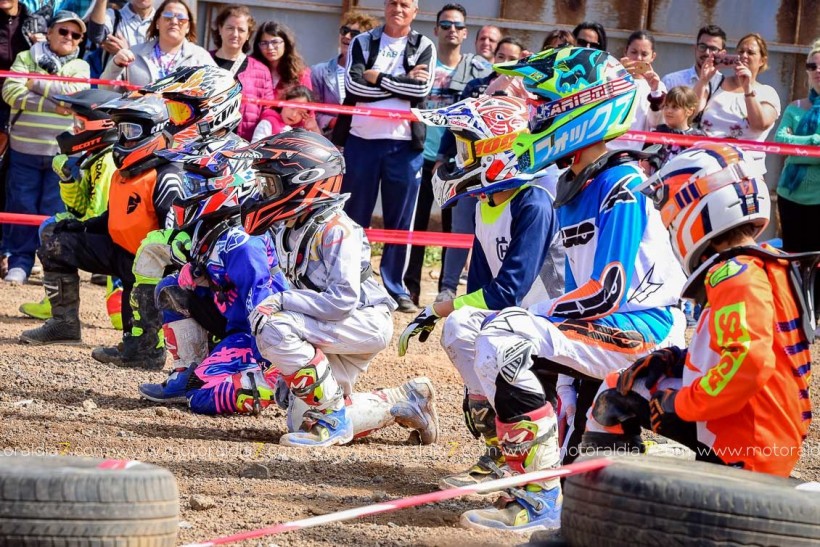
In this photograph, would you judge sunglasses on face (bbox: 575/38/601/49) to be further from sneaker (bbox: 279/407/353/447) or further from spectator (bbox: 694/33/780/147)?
sneaker (bbox: 279/407/353/447)

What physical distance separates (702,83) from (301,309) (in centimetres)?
607

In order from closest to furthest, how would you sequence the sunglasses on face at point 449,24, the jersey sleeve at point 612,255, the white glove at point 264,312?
the jersey sleeve at point 612,255, the white glove at point 264,312, the sunglasses on face at point 449,24

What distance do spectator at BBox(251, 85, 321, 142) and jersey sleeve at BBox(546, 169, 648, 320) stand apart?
6334 mm

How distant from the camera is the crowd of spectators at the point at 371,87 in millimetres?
10664

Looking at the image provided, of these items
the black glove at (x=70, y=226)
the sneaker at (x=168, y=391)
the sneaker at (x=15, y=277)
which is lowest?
the sneaker at (x=15, y=277)

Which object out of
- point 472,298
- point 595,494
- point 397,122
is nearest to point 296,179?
point 472,298

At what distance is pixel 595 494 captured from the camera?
3.79 metres

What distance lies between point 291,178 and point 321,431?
1.39 metres

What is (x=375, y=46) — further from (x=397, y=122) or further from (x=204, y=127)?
(x=204, y=127)

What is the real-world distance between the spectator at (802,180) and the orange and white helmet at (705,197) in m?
6.05

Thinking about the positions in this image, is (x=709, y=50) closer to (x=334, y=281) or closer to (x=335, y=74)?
(x=335, y=74)

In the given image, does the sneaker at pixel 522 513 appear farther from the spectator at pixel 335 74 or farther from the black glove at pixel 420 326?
the spectator at pixel 335 74

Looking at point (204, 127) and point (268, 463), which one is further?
point (204, 127)

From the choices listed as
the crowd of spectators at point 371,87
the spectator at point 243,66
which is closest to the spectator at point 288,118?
the crowd of spectators at point 371,87
